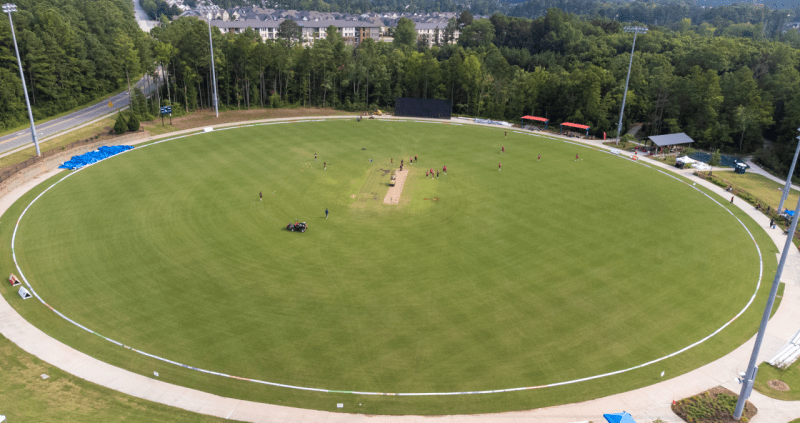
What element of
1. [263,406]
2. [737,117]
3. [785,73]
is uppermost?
[785,73]

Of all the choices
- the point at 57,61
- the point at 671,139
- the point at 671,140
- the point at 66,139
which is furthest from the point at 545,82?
the point at 57,61

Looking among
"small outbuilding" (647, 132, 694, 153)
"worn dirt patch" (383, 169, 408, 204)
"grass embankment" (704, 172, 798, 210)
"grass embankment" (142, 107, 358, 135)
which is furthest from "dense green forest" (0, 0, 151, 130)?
"grass embankment" (704, 172, 798, 210)

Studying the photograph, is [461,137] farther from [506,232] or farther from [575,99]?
[506,232]

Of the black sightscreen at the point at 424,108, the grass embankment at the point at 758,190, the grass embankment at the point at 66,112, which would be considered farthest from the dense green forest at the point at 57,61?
the grass embankment at the point at 758,190

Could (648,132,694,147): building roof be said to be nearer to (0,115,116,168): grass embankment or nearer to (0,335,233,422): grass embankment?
(0,335,233,422): grass embankment

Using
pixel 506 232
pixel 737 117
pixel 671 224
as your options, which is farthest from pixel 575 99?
pixel 506 232

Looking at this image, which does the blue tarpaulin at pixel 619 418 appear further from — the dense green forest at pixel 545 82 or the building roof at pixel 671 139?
the dense green forest at pixel 545 82
